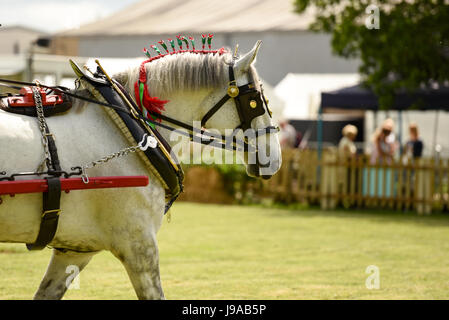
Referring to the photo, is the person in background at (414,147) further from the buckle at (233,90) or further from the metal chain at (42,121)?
the metal chain at (42,121)

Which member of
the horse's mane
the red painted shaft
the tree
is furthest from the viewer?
the tree

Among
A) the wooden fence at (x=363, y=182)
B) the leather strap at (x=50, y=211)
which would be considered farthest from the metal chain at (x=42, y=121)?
the wooden fence at (x=363, y=182)

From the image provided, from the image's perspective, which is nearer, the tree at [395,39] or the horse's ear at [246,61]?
the horse's ear at [246,61]

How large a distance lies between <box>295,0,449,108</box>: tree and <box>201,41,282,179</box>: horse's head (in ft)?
36.2

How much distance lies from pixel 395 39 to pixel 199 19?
2511cm

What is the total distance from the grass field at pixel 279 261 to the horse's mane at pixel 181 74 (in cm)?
295

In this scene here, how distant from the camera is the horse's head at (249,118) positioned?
17.6 feet

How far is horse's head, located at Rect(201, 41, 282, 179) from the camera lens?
17.6ft

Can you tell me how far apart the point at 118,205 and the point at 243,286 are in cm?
360

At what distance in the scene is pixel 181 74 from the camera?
531 cm

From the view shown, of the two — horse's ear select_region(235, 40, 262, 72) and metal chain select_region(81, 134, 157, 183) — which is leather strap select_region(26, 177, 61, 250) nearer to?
metal chain select_region(81, 134, 157, 183)

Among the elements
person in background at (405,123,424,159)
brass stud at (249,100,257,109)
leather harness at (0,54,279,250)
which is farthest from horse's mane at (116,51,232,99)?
person in background at (405,123,424,159)

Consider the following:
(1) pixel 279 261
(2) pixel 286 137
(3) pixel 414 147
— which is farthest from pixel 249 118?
(2) pixel 286 137
